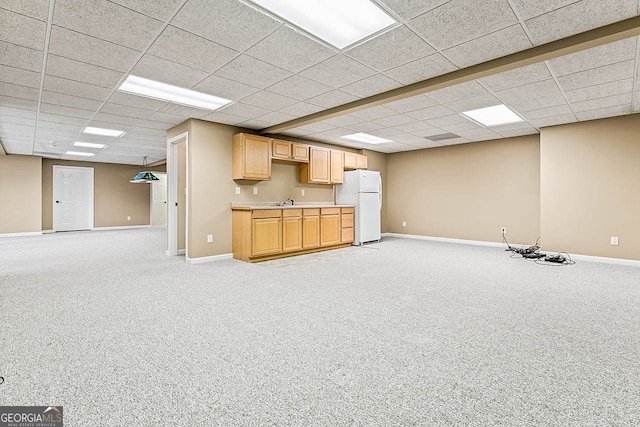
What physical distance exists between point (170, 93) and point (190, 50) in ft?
4.49

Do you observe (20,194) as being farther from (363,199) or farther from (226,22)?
(226,22)

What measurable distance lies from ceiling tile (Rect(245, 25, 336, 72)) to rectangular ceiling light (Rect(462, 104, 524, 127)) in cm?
278

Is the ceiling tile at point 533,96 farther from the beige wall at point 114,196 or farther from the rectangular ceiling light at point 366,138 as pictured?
the beige wall at point 114,196

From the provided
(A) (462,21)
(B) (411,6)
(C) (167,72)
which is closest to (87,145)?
(C) (167,72)

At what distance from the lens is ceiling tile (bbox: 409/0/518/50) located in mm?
2154

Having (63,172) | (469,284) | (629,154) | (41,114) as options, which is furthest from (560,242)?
(63,172)

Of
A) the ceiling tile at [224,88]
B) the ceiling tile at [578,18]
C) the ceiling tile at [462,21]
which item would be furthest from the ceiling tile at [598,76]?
the ceiling tile at [224,88]

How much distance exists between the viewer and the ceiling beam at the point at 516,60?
2354mm

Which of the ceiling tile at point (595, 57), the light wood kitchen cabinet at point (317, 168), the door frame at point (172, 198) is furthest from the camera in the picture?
the light wood kitchen cabinet at point (317, 168)

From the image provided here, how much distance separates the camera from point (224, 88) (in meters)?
3.65

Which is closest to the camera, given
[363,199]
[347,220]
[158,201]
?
[347,220]

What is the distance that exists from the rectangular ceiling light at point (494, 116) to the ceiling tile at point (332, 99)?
1.87m

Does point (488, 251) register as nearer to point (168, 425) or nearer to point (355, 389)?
point (355, 389)

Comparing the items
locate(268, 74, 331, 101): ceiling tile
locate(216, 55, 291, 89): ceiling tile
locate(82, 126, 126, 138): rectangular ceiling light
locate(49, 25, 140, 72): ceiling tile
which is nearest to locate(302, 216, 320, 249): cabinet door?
locate(268, 74, 331, 101): ceiling tile
